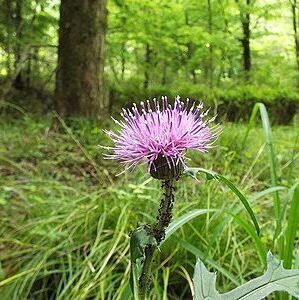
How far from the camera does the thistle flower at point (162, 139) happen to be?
79 centimetres

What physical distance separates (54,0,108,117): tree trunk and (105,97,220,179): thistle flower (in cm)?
417

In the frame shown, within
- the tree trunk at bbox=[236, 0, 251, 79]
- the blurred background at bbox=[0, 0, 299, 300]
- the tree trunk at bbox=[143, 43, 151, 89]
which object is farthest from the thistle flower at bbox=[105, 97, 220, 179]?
the tree trunk at bbox=[236, 0, 251, 79]

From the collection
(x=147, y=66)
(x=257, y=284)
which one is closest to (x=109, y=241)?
(x=257, y=284)

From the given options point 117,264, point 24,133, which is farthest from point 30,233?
point 24,133

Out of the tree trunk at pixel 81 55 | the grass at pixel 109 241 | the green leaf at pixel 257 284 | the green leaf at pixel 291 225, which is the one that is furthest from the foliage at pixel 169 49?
the green leaf at pixel 257 284

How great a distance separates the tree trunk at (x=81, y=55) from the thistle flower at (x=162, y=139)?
13.7 ft

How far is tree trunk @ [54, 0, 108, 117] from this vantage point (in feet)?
16.1

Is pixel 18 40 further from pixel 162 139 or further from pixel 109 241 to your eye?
pixel 162 139

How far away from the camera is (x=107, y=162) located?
384 cm

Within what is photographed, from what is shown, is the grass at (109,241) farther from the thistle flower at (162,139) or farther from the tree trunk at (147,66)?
the tree trunk at (147,66)

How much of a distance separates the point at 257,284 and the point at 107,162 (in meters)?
2.99

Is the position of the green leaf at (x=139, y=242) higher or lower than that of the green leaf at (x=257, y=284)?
higher

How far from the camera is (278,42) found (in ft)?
45.2

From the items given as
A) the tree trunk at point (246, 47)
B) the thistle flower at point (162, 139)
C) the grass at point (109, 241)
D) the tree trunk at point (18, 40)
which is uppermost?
the tree trunk at point (246, 47)
